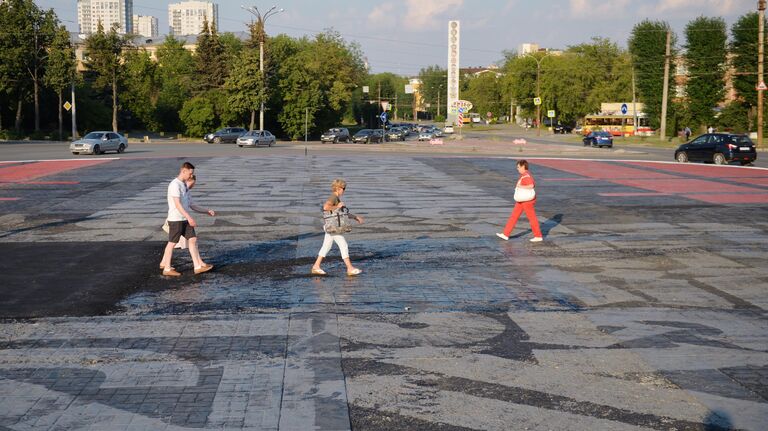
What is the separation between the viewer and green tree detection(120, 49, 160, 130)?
92438 millimetres

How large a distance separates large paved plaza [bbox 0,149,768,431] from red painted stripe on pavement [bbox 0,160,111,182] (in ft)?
30.6

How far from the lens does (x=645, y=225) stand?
17219mm

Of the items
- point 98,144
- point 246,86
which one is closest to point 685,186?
point 98,144

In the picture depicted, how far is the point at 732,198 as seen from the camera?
2269cm

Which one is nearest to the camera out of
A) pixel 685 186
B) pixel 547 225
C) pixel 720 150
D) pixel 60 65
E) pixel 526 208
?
pixel 526 208

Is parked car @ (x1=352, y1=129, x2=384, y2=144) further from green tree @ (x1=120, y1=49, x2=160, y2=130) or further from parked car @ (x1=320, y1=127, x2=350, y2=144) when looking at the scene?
green tree @ (x1=120, y1=49, x2=160, y2=130)

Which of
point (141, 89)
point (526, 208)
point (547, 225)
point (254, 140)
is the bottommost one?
point (547, 225)

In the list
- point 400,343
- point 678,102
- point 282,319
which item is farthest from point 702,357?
point 678,102

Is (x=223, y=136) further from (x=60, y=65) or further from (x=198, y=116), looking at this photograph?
(x=60, y=65)

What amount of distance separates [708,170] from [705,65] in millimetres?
53103

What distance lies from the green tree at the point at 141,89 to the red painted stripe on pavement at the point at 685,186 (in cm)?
6959

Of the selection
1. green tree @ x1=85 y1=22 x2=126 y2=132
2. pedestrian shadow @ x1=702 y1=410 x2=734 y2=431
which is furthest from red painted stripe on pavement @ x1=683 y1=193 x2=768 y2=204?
green tree @ x1=85 y1=22 x2=126 y2=132

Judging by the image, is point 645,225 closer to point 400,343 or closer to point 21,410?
point 400,343

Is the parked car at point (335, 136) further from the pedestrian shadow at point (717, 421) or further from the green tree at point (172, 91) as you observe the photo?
the pedestrian shadow at point (717, 421)
